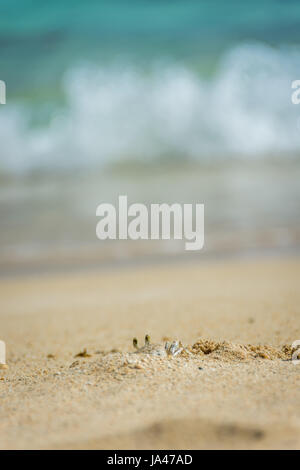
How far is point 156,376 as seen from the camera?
3.21 meters

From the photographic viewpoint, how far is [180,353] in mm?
3615

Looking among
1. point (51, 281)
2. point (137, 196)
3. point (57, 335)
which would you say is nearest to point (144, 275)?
point (51, 281)

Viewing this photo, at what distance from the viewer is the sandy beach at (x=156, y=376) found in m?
2.59

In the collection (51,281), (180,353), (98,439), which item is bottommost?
(98,439)

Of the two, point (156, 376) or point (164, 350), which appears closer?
point (156, 376)

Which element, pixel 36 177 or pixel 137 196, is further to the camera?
pixel 36 177

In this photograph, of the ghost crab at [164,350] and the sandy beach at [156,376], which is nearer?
the sandy beach at [156,376]

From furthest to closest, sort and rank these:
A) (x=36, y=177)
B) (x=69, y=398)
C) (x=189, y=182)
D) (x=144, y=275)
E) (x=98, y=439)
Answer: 1. (x=36, y=177)
2. (x=189, y=182)
3. (x=144, y=275)
4. (x=69, y=398)
5. (x=98, y=439)

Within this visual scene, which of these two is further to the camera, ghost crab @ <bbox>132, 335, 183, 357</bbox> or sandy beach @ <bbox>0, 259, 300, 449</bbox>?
ghost crab @ <bbox>132, 335, 183, 357</bbox>

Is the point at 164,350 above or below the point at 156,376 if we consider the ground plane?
above

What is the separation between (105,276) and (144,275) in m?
0.74

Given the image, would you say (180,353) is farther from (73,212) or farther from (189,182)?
(189,182)

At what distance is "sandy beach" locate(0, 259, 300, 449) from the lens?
2588 mm

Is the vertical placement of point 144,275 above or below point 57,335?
above
